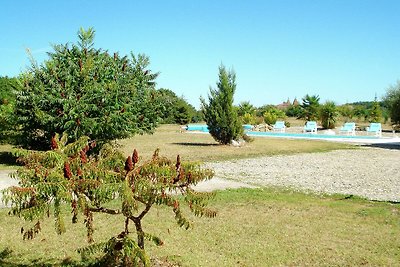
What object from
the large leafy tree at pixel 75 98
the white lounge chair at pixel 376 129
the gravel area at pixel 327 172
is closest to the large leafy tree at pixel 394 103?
the white lounge chair at pixel 376 129

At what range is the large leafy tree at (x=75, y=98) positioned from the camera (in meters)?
14.6

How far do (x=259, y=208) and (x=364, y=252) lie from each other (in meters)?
3.19

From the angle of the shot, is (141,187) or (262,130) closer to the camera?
(141,187)

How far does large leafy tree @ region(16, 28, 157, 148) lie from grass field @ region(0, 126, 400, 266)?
6056mm

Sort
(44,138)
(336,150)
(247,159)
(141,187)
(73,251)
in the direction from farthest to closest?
(336,150) < (247,159) < (44,138) < (73,251) < (141,187)

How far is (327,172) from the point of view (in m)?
15.1

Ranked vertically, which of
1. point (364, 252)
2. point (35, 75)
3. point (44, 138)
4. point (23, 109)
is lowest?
point (364, 252)

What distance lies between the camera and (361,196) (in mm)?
10734

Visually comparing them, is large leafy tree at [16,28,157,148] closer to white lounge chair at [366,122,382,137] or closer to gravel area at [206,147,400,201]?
gravel area at [206,147,400,201]

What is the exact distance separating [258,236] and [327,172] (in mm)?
8848

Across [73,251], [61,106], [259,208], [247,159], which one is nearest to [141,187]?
[73,251]

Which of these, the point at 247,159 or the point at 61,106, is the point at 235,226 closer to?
the point at 61,106

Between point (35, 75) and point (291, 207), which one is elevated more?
point (35, 75)

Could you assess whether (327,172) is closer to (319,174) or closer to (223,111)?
(319,174)
